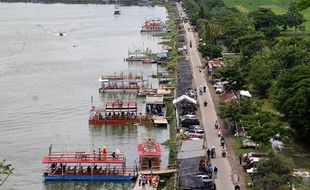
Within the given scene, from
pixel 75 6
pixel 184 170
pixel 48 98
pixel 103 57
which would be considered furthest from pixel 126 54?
pixel 75 6

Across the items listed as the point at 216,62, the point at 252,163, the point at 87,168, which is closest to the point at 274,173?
the point at 252,163

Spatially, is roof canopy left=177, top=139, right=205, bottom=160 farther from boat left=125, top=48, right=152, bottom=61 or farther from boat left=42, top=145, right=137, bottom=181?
boat left=125, top=48, right=152, bottom=61

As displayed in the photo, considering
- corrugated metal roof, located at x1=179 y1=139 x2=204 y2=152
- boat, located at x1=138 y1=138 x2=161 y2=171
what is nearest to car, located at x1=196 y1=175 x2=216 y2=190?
corrugated metal roof, located at x1=179 y1=139 x2=204 y2=152

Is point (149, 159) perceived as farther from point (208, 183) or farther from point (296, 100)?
point (296, 100)

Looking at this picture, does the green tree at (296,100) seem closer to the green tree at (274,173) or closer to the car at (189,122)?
the car at (189,122)

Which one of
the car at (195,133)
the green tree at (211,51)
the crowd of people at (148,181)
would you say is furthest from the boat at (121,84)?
the crowd of people at (148,181)

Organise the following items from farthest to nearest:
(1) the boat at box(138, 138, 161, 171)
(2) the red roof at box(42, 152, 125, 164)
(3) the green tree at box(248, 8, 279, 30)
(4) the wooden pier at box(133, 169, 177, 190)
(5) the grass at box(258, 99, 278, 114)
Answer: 1. (3) the green tree at box(248, 8, 279, 30)
2. (5) the grass at box(258, 99, 278, 114)
3. (1) the boat at box(138, 138, 161, 171)
4. (2) the red roof at box(42, 152, 125, 164)
5. (4) the wooden pier at box(133, 169, 177, 190)
